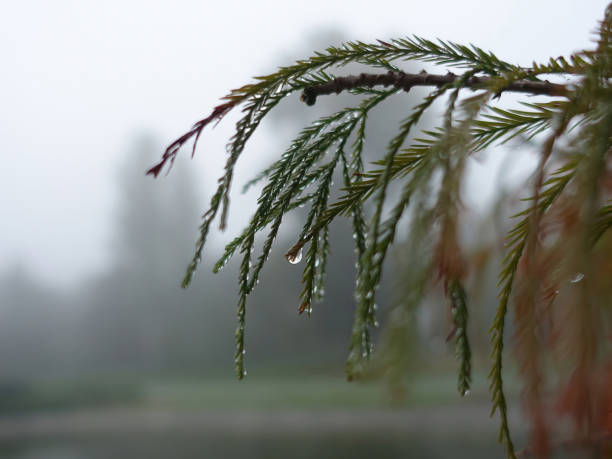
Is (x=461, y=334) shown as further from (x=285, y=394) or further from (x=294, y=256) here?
(x=285, y=394)

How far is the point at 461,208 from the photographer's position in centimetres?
41

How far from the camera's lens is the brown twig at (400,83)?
23.7 inches

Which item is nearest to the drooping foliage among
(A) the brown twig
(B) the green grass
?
(A) the brown twig

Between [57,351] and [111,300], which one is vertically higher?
[111,300]

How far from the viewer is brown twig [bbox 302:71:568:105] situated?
0.60m

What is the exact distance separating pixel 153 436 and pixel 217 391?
7.60 feet

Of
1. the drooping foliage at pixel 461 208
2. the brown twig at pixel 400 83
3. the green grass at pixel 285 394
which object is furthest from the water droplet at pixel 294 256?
the green grass at pixel 285 394

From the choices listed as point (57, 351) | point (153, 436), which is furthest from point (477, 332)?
point (57, 351)

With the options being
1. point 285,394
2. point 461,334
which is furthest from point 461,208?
point 285,394

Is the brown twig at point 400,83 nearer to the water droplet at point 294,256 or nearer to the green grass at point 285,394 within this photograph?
the water droplet at point 294,256

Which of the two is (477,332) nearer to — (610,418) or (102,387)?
(610,418)

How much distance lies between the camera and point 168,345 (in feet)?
57.5

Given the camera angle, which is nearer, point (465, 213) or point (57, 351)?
point (465, 213)

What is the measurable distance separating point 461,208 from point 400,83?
0.25 metres
